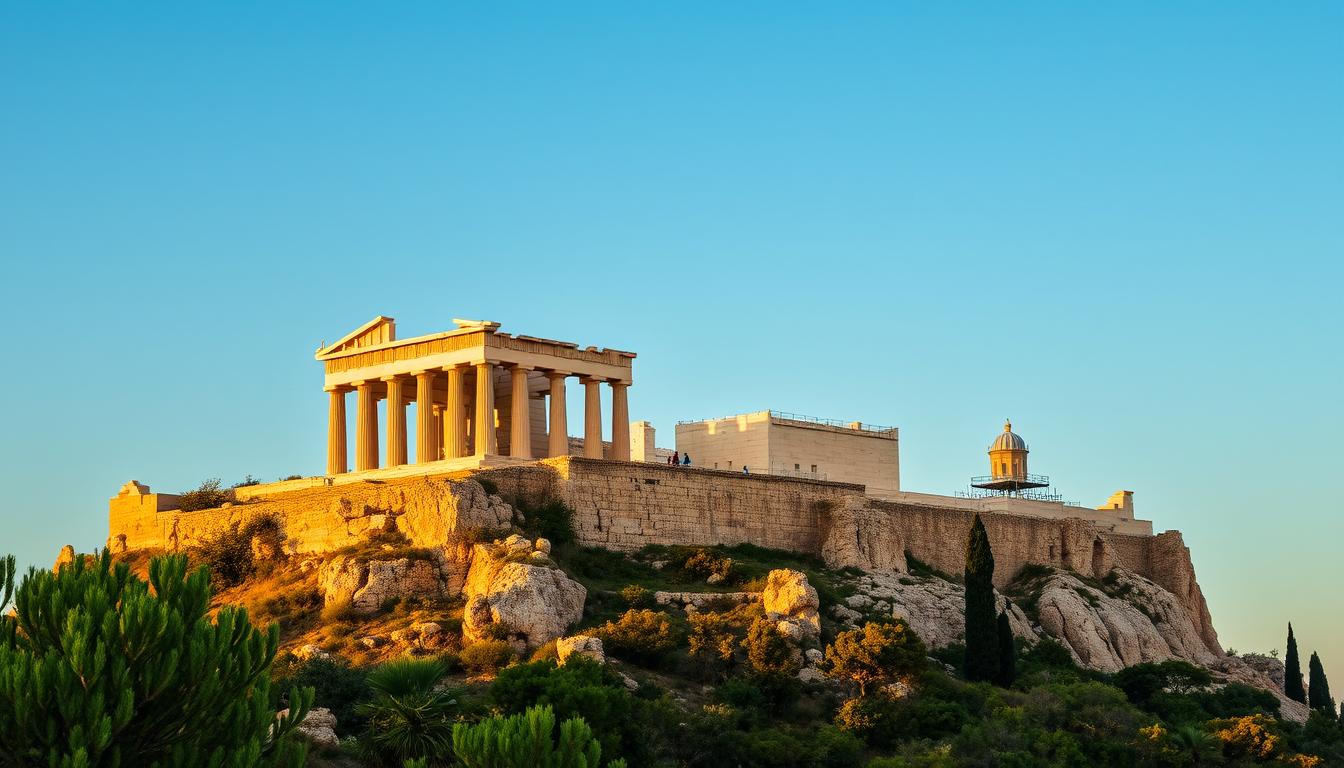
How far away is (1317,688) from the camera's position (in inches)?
2982

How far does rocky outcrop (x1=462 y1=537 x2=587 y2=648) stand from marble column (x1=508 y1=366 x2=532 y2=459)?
428 inches

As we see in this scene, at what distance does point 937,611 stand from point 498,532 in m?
15.2

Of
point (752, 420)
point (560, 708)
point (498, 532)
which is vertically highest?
point (752, 420)

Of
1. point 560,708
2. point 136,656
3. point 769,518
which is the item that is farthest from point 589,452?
point 136,656

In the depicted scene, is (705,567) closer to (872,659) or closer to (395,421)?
(872,659)

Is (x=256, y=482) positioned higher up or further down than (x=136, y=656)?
higher up

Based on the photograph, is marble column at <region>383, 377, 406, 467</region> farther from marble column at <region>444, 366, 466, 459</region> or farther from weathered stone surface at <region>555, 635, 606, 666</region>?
weathered stone surface at <region>555, 635, 606, 666</region>

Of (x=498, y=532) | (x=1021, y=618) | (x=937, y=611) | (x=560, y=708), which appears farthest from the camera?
(x=1021, y=618)

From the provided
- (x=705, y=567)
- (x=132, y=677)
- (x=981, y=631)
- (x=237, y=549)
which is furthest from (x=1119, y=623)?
(x=132, y=677)

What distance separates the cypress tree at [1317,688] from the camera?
2960 inches

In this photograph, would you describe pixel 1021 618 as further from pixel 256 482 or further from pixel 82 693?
pixel 82 693

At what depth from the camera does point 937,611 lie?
6394 cm

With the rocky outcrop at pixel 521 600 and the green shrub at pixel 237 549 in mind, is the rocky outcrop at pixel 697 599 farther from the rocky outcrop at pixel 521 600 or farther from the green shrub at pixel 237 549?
the green shrub at pixel 237 549

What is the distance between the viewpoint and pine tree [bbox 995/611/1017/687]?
58.5 m
